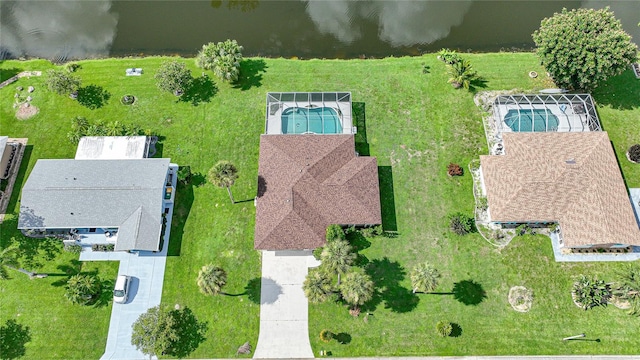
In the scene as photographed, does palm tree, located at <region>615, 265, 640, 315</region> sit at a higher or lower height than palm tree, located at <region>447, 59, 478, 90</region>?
lower

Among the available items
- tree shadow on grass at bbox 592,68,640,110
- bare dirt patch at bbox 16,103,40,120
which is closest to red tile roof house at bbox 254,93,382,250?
bare dirt patch at bbox 16,103,40,120

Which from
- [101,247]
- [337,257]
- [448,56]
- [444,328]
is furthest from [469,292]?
[101,247]

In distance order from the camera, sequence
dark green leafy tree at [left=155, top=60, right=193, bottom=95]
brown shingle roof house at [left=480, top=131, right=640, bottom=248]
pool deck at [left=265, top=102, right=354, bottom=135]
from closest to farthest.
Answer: brown shingle roof house at [left=480, top=131, right=640, bottom=248]
pool deck at [left=265, top=102, right=354, bottom=135]
dark green leafy tree at [left=155, top=60, right=193, bottom=95]

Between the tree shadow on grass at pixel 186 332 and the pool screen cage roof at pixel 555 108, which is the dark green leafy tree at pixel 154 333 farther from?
the pool screen cage roof at pixel 555 108

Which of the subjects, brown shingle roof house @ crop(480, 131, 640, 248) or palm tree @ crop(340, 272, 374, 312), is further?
brown shingle roof house @ crop(480, 131, 640, 248)

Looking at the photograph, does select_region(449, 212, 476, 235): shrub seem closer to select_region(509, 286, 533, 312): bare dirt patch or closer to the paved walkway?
select_region(509, 286, 533, 312): bare dirt patch

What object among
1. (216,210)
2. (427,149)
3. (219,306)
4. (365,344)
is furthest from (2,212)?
(427,149)

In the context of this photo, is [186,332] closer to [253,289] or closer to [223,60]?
[253,289]
